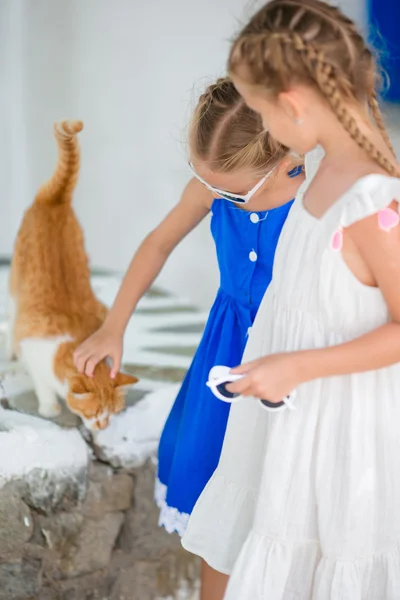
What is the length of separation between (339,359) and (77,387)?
0.59 meters

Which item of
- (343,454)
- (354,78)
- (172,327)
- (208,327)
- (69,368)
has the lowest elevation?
(172,327)

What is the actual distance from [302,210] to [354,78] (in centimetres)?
15

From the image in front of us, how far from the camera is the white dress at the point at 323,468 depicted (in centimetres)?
83

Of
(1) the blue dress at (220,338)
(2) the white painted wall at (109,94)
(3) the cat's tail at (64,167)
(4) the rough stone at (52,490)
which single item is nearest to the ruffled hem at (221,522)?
(1) the blue dress at (220,338)

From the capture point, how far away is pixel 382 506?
33.7 inches

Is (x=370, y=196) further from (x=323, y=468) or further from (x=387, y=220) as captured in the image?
(x=323, y=468)

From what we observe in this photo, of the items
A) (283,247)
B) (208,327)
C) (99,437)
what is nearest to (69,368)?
(99,437)

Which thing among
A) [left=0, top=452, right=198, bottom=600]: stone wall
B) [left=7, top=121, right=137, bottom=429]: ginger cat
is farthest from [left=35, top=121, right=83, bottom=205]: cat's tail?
[left=0, top=452, right=198, bottom=600]: stone wall

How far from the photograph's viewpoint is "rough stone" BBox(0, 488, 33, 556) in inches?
52.1

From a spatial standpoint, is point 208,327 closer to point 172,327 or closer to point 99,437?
point 99,437

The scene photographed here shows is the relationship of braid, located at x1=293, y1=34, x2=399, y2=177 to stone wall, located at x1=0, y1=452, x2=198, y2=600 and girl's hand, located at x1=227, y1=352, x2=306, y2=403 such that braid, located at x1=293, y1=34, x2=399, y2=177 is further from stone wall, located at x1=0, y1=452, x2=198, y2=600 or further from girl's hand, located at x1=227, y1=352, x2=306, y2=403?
Result: stone wall, located at x1=0, y1=452, x2=198, y2=600

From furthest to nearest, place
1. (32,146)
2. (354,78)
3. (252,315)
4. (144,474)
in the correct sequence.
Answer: (32,146) < (144,474) < (252,315) < (354,78)

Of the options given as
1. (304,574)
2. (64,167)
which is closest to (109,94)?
(64,167)

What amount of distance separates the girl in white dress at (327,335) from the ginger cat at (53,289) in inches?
21.3
